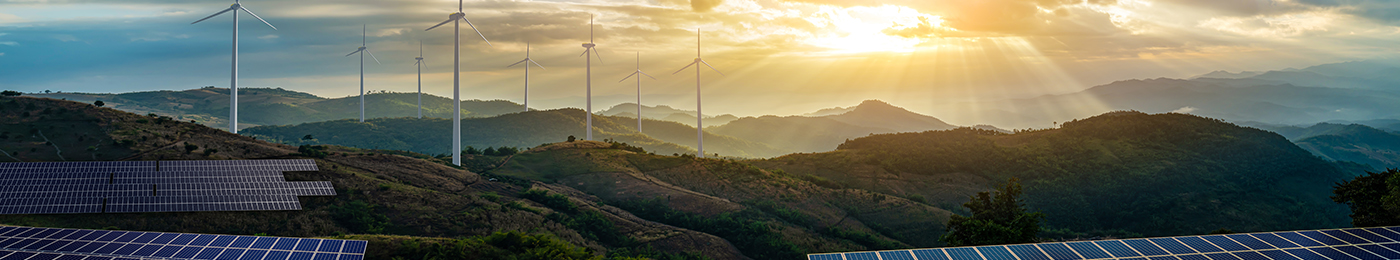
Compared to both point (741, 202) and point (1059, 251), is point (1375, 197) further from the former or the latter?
point (741, 202)

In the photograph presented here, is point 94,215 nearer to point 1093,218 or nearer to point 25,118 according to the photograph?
point 25,118

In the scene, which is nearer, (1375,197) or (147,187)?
(1375,197)

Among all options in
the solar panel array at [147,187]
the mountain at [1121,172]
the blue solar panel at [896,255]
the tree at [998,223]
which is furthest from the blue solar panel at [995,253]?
the mountain at [1121,172]

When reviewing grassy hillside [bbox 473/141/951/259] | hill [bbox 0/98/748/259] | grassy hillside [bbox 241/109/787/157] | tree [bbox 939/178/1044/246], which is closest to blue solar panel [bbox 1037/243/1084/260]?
tree [bbox 939/178/1044/246]

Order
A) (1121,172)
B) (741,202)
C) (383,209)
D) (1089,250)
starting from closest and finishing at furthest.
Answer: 1. (1089,250)
2. (383,209)
3. (741,202)
4. (1121,172)

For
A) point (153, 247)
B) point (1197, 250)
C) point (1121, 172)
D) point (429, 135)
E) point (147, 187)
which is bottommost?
point (1121, 172)

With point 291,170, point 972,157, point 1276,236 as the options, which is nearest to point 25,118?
point 291,170

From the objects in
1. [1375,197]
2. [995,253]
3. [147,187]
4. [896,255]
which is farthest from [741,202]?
[147,187]

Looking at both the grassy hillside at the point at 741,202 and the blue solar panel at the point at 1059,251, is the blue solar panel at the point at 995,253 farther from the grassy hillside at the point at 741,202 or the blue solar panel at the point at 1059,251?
the grassy hillside at the point at 741,202
